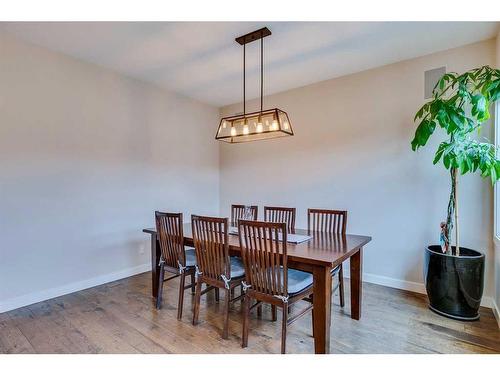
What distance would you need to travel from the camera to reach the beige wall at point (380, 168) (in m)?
2.81

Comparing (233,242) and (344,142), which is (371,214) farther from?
(233,242)

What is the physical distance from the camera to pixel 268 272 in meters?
1.94

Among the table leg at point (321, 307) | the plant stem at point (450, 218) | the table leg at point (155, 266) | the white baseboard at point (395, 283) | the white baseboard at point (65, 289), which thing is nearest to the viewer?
the table leg at point (321, 307)

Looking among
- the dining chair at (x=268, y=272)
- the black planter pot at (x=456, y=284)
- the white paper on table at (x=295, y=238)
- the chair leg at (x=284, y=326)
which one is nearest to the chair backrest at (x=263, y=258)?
the dining chair at (x=268, y=272)

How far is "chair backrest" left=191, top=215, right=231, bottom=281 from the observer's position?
7.04 ft

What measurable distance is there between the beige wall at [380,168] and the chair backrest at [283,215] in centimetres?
82

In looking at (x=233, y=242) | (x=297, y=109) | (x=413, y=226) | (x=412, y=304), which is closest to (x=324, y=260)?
(x=233, y=242)

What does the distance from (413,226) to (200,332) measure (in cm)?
255

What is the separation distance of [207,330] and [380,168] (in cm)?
262

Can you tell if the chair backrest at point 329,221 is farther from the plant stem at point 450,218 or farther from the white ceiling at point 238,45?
the white ceiling at point 238,45

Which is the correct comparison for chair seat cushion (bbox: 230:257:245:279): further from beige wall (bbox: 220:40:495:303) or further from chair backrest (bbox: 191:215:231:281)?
beige wall (bbox: 220:40:495:303)

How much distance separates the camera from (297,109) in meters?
3.98

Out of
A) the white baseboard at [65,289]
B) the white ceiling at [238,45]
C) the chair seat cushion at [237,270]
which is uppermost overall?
the white ceiling at [238,45]

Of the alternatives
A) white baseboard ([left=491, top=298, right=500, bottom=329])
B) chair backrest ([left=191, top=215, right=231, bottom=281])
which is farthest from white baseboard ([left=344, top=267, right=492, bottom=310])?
chair backrest ([left=191, top=215, right=231, bottom=281])
